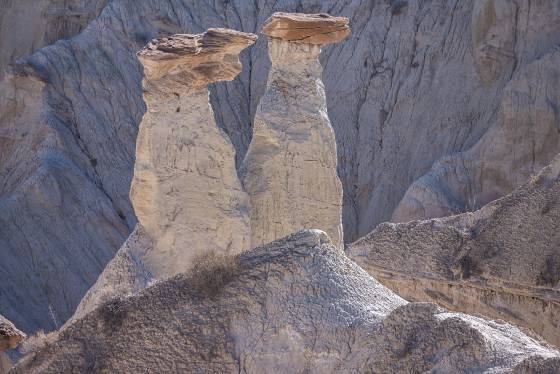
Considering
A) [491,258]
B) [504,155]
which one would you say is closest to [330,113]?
[504,155]

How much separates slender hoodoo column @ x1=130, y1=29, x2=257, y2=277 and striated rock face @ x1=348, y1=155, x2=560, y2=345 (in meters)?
3.62

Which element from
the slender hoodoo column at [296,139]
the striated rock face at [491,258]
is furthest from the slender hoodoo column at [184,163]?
the striated rock face at [491,258]

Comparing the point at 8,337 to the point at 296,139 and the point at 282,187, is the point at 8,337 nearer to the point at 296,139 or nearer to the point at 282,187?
the point at 282,187

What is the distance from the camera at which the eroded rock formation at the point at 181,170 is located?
46.6 feet

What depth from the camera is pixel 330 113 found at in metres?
34.6

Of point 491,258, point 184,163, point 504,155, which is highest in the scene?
point 184,163

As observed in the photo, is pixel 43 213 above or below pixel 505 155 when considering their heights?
below

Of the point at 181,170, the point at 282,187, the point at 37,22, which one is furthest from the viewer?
the point at 37,22

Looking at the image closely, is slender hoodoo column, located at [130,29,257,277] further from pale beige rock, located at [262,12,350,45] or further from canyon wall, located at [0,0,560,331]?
canyon wall, located at [0,0,560,331]

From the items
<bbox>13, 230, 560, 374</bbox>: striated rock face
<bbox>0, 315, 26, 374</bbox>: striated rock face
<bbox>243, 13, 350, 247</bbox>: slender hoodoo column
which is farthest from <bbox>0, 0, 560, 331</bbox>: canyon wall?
<bbox>13, 230, 560, 374</bbox>: striated rock face

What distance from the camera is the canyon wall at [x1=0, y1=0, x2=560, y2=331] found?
29000mm

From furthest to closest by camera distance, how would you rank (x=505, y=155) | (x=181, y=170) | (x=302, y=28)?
(x=505, y=155)
(x=302, y=28)
(x=181, y=170)

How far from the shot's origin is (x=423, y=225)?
707 inches

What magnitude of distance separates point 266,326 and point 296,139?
22.0 ft
